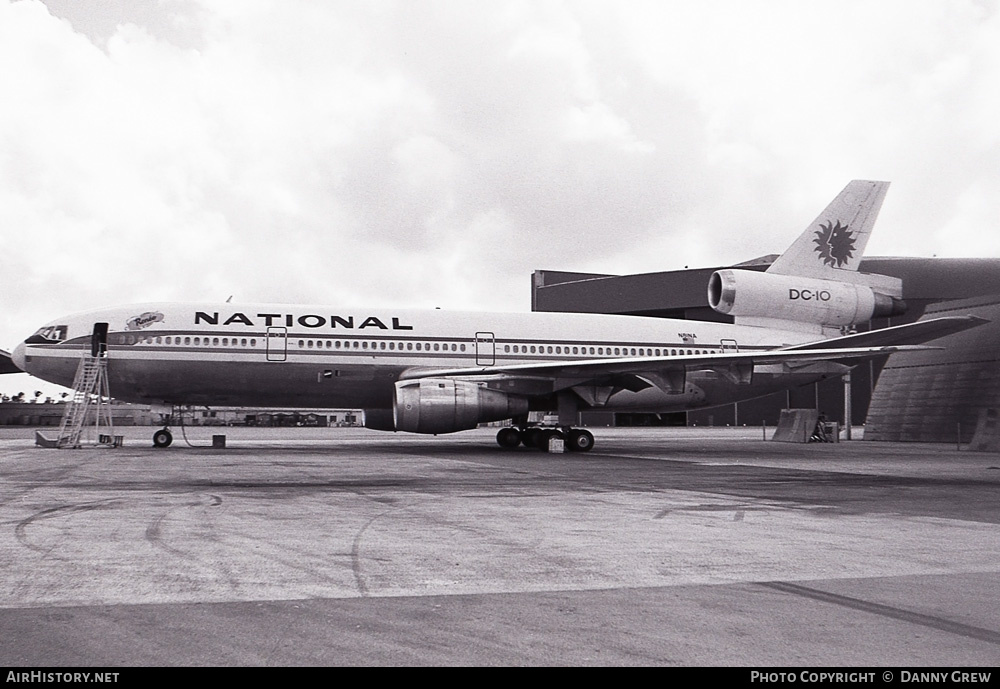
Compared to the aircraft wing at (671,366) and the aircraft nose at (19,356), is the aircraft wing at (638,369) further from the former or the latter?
the aircraft nose at (19,356)

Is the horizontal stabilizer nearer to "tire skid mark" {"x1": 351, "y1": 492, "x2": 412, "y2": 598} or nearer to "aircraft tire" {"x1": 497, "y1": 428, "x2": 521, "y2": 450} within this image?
"aircraft tire" {"x1": 497, "y1": 428, "x2": 521, "y2": 450}

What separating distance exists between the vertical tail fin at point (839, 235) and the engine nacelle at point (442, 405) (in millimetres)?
10267

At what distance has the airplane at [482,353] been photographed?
20156 millimetres

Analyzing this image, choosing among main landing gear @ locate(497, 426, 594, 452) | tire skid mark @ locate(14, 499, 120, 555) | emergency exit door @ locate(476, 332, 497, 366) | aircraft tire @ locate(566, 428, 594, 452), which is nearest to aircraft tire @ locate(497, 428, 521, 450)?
main landing gear @ locate(497, 426, 594, 452)

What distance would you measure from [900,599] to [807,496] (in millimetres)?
6189

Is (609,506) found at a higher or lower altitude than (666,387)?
lower

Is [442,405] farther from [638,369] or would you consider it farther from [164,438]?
[164,438]

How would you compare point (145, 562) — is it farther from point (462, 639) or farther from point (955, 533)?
point (955, 533)

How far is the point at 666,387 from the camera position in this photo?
67.9 feet

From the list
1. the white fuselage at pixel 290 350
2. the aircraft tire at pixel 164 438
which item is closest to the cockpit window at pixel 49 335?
the white fuselage at pixel 290 350

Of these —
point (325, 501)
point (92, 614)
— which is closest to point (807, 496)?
point (325, 501)

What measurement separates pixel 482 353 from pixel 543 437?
2.73m

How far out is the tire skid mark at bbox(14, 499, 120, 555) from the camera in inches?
256

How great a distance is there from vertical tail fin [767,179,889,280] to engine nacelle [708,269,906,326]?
0.38 metres
